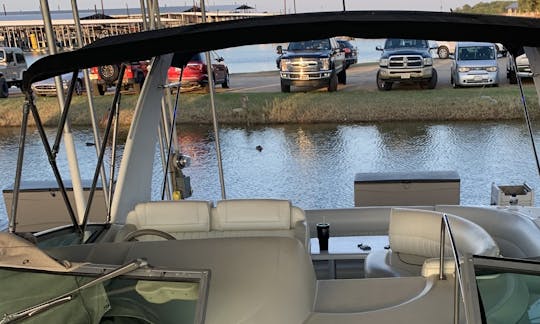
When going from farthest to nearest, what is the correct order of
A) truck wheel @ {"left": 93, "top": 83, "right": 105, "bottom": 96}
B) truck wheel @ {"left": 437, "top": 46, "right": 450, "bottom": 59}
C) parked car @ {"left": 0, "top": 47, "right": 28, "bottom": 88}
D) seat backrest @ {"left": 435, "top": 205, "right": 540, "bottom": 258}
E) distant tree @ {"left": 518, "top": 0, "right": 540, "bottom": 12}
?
distant tree @ {"left": 518, "top": 0, "right": 540, "bottom": 12} → truck wheel @ {"left": 437, "top": 46, "right": 450, "bottom": 59} → parked car @ {"left": 0, "top": 47, "right": 28, "bottom": 88} → truck wheel @ {"left": 93, "top": 83, "right": 105, "bottom": 96} → seat backrest @ {"left": 435, "top": 205, "right": 540, "bottom": 258}

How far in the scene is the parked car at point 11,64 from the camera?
1756 centimetres

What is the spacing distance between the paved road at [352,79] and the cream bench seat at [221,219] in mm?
10097

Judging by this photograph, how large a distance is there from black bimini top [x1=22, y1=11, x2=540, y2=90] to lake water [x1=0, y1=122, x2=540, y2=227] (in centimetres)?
396

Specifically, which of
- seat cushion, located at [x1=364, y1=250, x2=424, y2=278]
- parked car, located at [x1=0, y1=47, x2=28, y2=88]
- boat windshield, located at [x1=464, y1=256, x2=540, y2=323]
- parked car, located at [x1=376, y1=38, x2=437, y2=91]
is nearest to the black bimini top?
boat windshield, located at [x1=464, y1=256, x2=540, y2=323]

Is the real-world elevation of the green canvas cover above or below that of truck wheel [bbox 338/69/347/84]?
above

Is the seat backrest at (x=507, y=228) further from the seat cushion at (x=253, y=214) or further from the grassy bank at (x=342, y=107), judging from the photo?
the grassy bank at (x=342, y=107)

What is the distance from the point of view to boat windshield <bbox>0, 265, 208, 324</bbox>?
67.8 inches

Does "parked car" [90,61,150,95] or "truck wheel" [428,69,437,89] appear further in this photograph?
"truck wheel" [428,69,437,89]

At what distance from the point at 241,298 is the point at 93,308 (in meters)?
0.54

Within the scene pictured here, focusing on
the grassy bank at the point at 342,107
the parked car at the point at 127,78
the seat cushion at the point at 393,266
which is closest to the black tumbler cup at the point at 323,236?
the seat cushion at the point at 393,266

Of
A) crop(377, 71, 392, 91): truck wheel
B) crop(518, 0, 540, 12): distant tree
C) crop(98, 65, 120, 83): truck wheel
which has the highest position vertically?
crop(518, 0, 540, 12): distant tree

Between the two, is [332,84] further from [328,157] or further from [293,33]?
[293,33]

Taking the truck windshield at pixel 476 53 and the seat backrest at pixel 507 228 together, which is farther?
the truck windshield at pixel 476 53

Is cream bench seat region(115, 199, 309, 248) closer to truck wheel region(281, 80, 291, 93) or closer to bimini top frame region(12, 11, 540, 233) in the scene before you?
bimini top frame region(12, 11, 540, 233)
